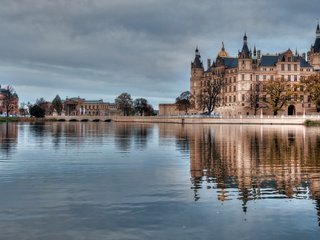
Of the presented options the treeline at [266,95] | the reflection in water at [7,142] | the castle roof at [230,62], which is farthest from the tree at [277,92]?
the reflection in water at [7,142]

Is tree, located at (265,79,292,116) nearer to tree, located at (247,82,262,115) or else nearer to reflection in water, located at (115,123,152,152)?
tree, located at (247,82,262,115)

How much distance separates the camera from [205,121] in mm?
145625

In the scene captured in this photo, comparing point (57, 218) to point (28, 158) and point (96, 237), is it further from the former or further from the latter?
point (28, 158)

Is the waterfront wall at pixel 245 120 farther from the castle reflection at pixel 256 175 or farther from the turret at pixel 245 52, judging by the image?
the castle reflection at pixel 256 175

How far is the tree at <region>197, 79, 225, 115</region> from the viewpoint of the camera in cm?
16925

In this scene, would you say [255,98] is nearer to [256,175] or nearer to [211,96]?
[211,96]

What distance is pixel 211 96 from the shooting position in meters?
169

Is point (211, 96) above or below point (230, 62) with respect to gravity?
below

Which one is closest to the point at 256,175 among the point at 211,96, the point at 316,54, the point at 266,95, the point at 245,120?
the point at 245,120

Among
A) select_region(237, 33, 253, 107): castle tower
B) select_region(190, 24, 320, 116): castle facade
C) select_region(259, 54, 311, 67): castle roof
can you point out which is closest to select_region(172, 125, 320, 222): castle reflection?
select_region(190, 24, 320, 116): castle facade

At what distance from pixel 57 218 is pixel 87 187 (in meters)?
5.21

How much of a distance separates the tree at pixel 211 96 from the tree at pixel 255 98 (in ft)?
41.7

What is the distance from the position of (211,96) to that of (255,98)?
17.7 meters

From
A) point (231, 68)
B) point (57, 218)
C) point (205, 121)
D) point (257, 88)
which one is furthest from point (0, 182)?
point (231, 68)
